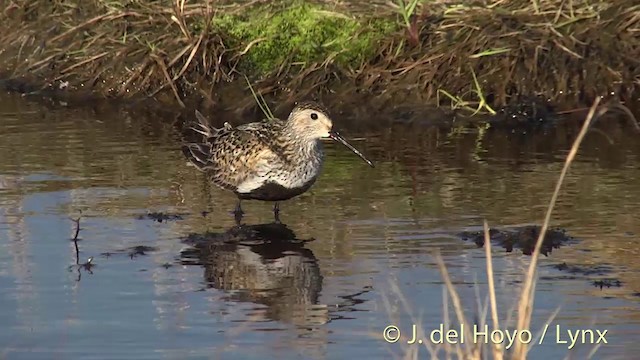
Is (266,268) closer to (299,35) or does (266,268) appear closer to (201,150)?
(201,150)

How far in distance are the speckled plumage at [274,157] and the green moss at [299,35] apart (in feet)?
10.3

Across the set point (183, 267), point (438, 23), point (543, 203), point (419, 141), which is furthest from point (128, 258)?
point (438, 23)

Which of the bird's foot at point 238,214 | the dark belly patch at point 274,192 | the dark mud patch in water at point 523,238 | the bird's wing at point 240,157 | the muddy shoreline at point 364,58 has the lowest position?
the dark mud patch in water at point 523,238

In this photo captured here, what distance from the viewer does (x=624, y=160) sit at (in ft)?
42.2

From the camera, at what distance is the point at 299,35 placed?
50.2ft

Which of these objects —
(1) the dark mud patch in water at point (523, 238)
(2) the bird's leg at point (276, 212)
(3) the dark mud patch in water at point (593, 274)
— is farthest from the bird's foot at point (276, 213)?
(3) the dark mud patch in water at point (593, 274)

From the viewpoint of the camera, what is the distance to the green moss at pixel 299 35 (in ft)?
49.0

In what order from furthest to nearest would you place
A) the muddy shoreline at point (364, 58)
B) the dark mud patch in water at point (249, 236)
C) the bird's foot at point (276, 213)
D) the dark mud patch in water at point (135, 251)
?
1. the muddy shoreline at point (364, 58)
2. the bird's foot at point (276, 213)
3. the dark mud patch in water at point (249, 236)
4. the dark mud patch in water at point (135, 251)

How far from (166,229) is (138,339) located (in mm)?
2573

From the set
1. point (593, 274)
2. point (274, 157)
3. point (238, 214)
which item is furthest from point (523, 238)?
point (238, 214)

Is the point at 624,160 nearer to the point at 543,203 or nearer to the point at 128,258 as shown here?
the point at 543,203

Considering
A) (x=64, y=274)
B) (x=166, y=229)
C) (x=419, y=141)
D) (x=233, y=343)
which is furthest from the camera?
(x=419, y=141)

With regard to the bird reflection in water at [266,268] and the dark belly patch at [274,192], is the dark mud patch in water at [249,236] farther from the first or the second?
the dark belly patch at [274,192]

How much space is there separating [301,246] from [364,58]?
4.60 m
